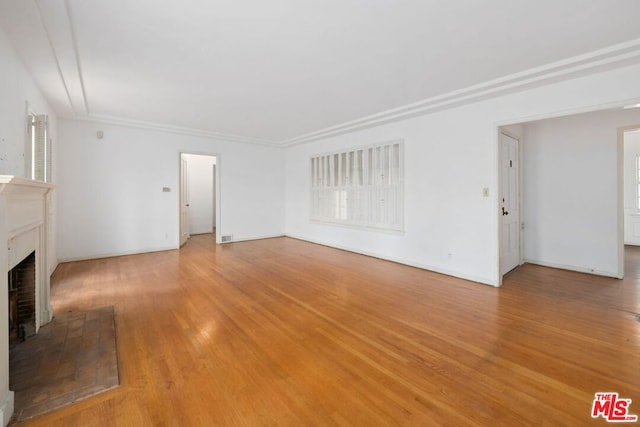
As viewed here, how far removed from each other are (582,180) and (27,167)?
25.1 feet

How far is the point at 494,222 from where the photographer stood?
3.90 m

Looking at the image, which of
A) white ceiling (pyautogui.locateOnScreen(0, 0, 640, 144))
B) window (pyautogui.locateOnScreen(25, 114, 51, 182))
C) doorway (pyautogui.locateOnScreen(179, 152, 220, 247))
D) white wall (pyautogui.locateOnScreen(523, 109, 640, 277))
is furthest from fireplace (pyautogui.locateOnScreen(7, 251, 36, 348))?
white wall (pyautogui.locateOnScreen(523, 109, 640, 277))

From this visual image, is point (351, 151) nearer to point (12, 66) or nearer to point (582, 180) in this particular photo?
point (582, 180)

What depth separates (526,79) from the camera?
10.9ft

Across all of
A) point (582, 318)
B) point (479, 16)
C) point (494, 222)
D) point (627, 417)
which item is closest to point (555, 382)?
point (627, 417)

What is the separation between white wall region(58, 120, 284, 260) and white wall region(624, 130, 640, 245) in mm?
9617

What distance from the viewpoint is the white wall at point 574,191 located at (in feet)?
13.8

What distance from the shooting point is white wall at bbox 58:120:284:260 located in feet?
17.2

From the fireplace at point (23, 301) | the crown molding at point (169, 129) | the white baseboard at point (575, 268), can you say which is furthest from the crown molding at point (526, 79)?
the fireplace at point (23, 301)

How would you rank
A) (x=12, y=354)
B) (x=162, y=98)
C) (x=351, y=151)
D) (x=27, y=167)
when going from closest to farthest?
(x=12, y=354) → (x=27, y=167) → (x=162, y=98) → (x=351, y=151)

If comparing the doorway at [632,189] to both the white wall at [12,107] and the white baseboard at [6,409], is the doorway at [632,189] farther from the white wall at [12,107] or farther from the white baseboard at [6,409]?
the white wall at [12,107]

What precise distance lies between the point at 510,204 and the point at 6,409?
595 centimetres

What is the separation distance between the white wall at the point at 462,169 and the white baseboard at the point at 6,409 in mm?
4807

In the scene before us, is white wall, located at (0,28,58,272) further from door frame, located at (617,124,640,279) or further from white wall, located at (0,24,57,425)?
door frame, located at (617,124,640,279)
